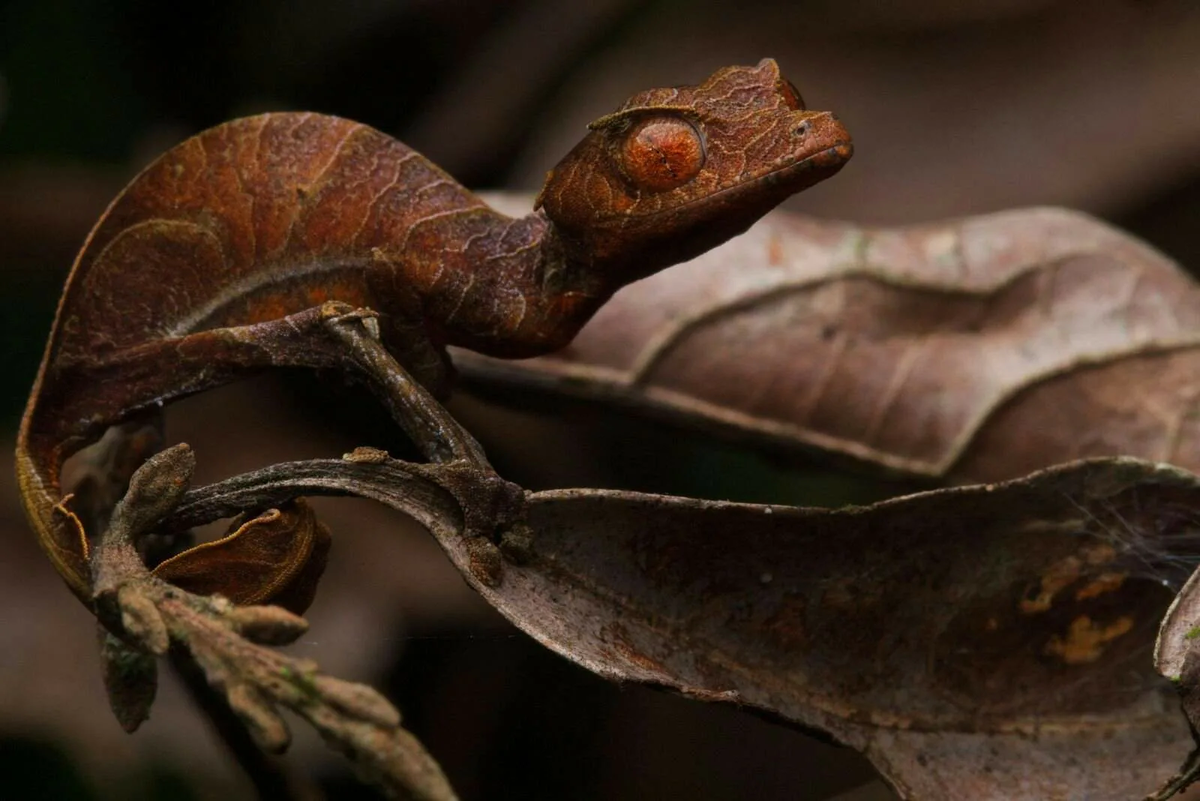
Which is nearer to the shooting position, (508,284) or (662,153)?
(662,153)

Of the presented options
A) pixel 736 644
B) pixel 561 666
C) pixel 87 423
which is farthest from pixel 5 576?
pixel 736 644

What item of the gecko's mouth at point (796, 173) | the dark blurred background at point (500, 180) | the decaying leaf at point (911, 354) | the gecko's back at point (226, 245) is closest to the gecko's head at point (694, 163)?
the gecko's mouth at point (796, 173)

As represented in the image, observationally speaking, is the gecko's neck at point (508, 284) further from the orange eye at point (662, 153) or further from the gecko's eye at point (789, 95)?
the gecko's eye at point (789, 95)

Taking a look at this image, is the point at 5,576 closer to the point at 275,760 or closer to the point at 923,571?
the point at 275,760

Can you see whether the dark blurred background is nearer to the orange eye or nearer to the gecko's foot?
the gecko's foot

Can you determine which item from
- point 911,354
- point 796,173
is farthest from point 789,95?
point 911,354

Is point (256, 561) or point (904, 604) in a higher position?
point (256, 561)

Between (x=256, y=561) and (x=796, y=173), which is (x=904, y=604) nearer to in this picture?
(x=796, y=173)
